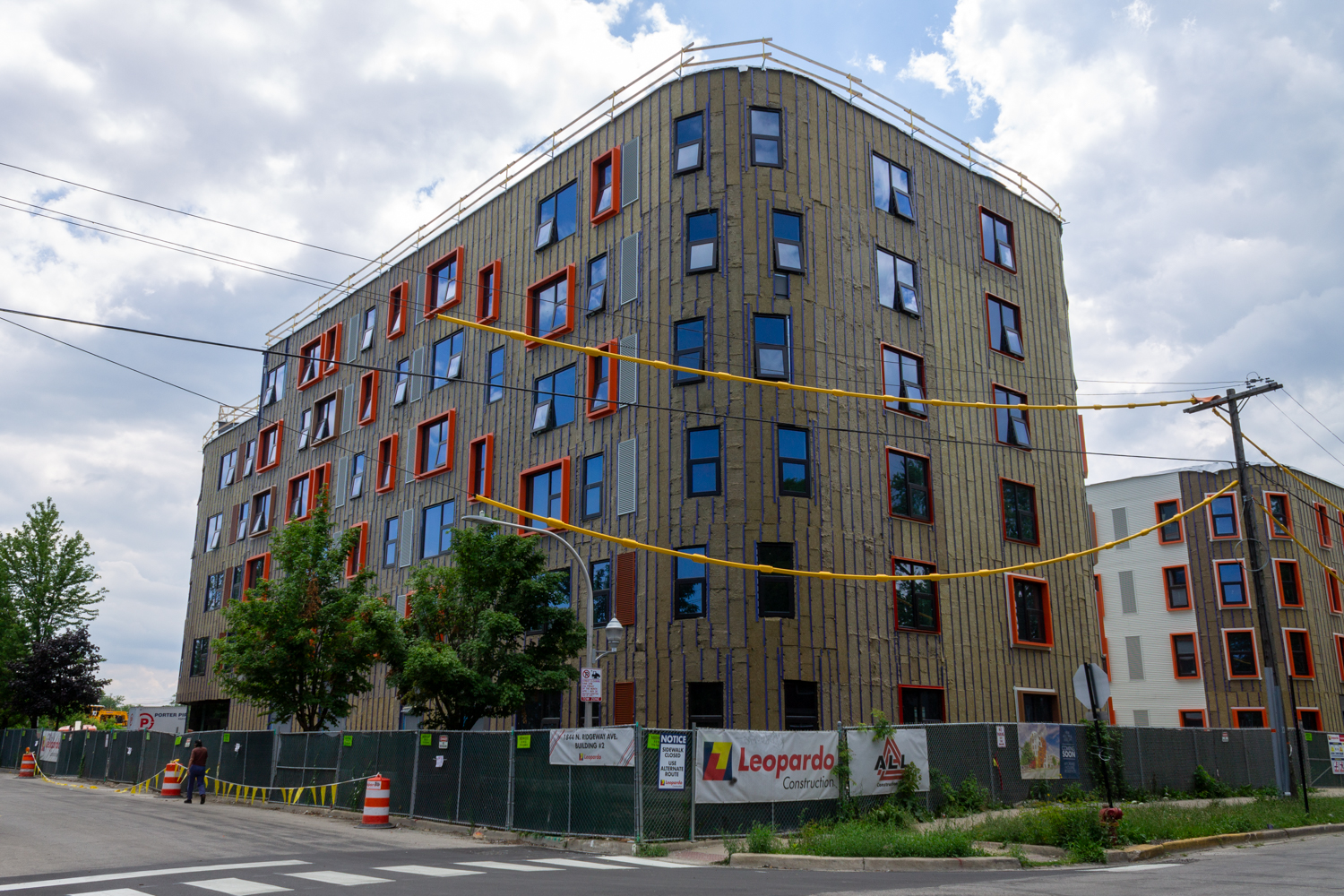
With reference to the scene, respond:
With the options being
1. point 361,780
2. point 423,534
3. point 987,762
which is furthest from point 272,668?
point 987,762

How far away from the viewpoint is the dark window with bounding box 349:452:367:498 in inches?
1556

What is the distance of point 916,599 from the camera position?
89.8 feet

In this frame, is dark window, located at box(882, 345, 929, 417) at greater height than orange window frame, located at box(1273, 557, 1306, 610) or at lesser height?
greater

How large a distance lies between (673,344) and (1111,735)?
1409 cm

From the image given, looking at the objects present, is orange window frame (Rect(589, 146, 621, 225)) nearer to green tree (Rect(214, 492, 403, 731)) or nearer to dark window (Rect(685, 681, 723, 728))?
green tree (Rect(214, 492, 403, 731))

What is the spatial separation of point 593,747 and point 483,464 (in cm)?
1701

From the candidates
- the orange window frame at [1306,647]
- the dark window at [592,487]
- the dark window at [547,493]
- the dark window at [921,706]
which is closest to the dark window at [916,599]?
the dark window at [921,706]

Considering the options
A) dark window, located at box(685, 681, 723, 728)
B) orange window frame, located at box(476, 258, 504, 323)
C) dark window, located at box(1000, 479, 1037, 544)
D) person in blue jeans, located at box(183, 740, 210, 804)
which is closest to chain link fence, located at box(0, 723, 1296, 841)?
person in blue jeans, located at box(183, 740, 210, 804)

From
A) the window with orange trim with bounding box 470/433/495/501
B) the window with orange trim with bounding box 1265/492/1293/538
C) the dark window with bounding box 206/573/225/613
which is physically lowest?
the dark window with bounding box 206/573/225/613

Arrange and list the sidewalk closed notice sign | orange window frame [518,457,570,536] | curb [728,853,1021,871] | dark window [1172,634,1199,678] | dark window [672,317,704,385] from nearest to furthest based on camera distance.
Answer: curb [728,853,1021,871] < the sidewalk closed notice sign < dark window [672,317,704,385] < orange window frame [518,457,570,536] < dark window [1172,634,1199,678]

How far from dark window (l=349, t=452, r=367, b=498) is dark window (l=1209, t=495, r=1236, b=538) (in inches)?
1524

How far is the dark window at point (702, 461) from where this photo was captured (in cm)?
2577

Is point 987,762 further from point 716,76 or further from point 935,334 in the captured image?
point 716,76

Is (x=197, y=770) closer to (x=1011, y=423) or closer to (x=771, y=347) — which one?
(x=771, y=347)
